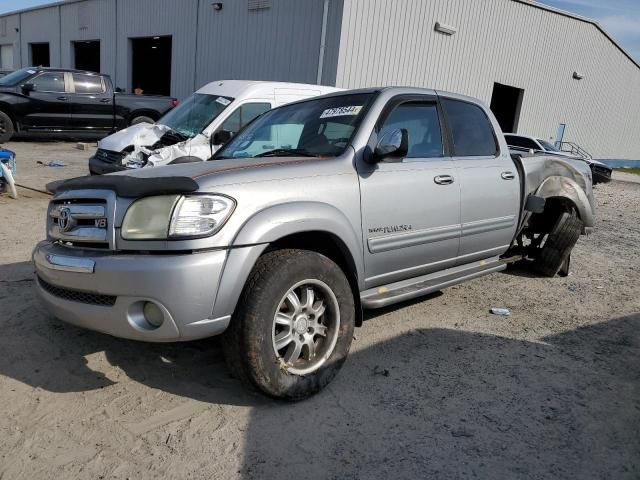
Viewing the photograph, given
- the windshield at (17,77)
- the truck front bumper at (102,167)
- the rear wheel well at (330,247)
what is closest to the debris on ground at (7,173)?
the truck front bumper at (102,167)

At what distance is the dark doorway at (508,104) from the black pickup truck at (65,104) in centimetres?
1414

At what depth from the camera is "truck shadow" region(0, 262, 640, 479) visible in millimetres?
2645

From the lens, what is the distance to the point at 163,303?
8.63 ft

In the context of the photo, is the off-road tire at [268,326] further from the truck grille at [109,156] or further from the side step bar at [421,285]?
the truck grille at [109,156]

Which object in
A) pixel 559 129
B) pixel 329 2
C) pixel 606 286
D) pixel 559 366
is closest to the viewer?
pixel 559 366

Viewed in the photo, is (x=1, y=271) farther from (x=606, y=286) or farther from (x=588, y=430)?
(x=606, y=286)

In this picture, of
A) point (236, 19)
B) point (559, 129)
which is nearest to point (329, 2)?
point (236, 19)

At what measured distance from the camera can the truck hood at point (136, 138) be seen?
8.02 meters

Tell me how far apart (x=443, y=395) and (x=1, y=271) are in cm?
406

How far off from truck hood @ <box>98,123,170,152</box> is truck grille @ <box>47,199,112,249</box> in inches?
200

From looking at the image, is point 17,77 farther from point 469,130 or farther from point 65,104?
point 469,130

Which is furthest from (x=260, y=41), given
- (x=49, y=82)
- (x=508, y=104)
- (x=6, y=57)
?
(x=6, y=57)

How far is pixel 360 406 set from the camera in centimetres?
310

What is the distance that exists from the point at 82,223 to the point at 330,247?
1.48m
